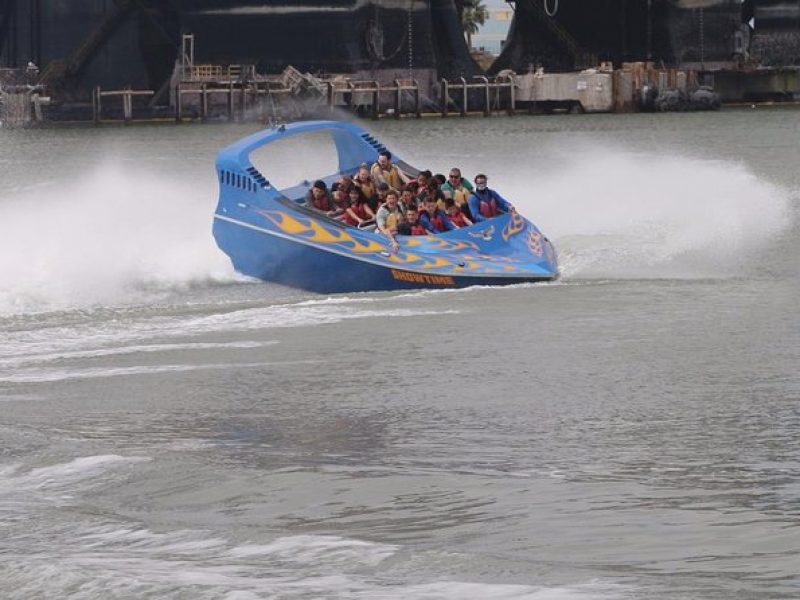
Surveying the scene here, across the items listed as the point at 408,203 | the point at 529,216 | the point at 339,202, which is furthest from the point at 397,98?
the point at 408,203

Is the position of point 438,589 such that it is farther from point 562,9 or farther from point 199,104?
point 562,9

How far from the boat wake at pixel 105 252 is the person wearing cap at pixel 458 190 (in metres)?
3.02

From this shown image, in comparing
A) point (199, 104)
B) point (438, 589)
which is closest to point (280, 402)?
point (438, 589)

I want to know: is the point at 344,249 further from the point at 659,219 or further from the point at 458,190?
the point at 659,219

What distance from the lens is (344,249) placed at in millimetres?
23484

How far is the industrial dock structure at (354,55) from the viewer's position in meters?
98.9

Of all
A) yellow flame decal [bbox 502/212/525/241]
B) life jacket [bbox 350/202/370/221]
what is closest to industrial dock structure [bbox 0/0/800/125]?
life jacket [bbox 350/202/370/221]

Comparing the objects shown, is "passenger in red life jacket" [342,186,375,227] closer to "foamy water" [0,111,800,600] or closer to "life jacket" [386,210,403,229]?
"life jacket" [386,210,403,229]

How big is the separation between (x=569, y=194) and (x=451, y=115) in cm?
6620

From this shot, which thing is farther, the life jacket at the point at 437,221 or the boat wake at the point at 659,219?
the boat wake at the point at 659,219

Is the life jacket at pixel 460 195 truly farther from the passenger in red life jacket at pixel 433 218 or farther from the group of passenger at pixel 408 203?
the passenger in red life jacket at pixel 433 218

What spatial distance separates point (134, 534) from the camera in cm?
1143

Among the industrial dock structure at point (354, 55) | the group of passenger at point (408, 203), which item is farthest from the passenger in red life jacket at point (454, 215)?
the industrial dock structure at point (354, 55)

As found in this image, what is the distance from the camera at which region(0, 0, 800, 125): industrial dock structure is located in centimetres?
9888
